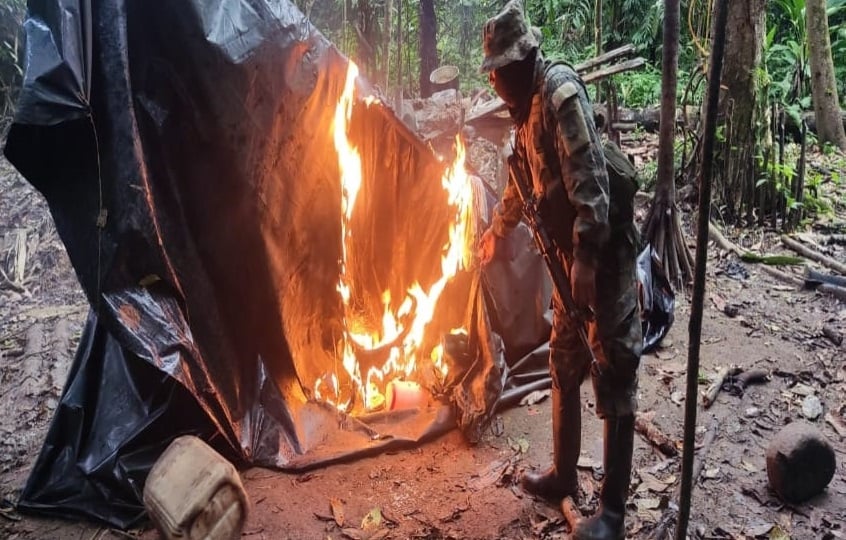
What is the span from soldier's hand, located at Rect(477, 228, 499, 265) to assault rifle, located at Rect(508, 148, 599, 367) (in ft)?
1.50

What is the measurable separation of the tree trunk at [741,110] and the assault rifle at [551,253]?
15.1 ft

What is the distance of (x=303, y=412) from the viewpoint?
12.0 feet

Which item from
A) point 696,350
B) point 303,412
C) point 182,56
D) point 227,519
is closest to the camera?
point 696,350

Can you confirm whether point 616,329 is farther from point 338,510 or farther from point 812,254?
point 812,254

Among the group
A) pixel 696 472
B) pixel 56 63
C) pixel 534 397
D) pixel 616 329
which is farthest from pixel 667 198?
pixel 56 63

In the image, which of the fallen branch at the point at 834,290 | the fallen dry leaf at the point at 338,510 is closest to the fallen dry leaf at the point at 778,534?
the fallen dry leaf at the point at 338,510

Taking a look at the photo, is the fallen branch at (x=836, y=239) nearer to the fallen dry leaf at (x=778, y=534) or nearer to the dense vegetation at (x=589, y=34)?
the dense vegetation at (x=589, y=34)

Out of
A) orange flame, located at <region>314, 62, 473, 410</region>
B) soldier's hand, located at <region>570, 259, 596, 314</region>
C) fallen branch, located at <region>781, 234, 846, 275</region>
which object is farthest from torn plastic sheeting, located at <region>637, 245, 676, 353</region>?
soldier's hand, located at <region>570, 259, 596, 314</region>

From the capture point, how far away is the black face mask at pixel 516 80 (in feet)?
8.31

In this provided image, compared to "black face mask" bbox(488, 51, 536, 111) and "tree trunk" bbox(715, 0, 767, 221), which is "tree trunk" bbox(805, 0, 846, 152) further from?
"black face mask" bbox(488, 51, 536, 111)

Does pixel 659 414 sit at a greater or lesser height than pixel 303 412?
lesser

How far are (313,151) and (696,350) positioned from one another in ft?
8.15

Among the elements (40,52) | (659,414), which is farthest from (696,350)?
(40,52)

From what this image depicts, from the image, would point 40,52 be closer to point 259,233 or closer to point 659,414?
point 259,233
